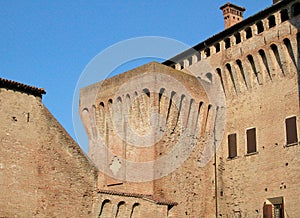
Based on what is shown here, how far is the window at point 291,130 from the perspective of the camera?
22.0 metres

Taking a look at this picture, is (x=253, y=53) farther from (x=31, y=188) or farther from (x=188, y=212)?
(x=31, y=188)

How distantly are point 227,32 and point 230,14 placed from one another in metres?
2.49

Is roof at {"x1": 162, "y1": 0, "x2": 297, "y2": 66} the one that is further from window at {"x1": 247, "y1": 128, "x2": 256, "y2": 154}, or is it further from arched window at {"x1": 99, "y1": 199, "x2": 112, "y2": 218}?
arched window at {"x1": 99, "y1": 199, "x2": 112, "y2": 218}

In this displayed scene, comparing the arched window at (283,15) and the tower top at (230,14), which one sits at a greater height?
the tower top at (230,14)

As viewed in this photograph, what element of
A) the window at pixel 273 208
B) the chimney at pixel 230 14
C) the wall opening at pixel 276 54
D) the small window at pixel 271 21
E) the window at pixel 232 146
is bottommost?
A: the window at pixel 273 208

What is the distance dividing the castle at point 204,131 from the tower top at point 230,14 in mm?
1489

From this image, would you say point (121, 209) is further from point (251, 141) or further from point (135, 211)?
point (251, 141)

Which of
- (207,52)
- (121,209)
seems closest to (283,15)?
(207,52)

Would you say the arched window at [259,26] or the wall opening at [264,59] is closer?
the wall opening at [264,59]

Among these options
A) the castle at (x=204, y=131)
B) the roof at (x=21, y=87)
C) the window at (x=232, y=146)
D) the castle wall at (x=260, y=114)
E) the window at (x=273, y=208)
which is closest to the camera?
the roof at (x=21, y=87)

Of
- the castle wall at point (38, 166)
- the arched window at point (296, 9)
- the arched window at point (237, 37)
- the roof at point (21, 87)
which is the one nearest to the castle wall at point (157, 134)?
the arched window at point (237, 37)

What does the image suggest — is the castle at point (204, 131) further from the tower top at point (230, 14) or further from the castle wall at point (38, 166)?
the tower top at point (230, 14)

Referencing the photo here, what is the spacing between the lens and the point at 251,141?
2383 cm

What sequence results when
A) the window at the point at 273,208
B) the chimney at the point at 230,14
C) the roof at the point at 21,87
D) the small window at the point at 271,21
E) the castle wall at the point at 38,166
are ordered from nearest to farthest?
the castle wall at the point at 38,166, the roof at the point at 21,87, the window at the point at 273,208, the small window at the point at 271,21, the chimney at the point at 230,14
